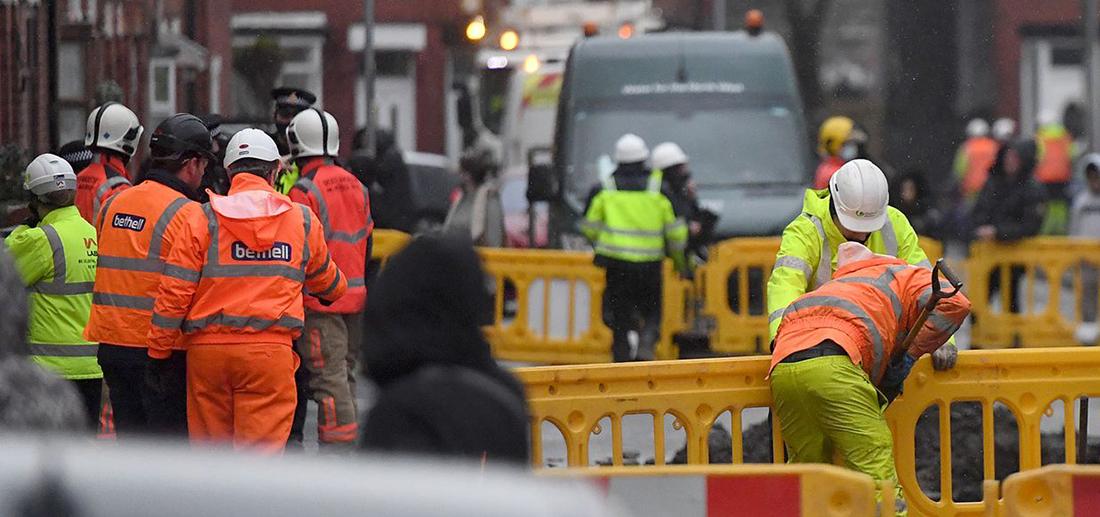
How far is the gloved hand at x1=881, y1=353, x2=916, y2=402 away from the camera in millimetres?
7414

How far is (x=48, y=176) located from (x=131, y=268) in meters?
0.69

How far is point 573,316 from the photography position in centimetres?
1582

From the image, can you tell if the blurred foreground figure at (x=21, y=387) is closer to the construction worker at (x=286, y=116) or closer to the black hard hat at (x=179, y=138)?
the black hard hat at (x=179, y=138)

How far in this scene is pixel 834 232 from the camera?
796 cm

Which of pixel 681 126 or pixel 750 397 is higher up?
pixel 681 126

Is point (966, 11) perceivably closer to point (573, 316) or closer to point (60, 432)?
point (573, 316)

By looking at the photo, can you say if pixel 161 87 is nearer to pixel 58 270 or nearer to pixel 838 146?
pixel 838 146

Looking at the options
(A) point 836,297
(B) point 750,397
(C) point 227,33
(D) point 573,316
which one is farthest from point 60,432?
(C) point 227,33

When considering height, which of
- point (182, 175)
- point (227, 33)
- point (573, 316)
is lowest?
point (573, 316)

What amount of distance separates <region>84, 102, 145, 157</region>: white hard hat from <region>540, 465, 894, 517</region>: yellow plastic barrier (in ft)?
14.1

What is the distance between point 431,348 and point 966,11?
36.7m

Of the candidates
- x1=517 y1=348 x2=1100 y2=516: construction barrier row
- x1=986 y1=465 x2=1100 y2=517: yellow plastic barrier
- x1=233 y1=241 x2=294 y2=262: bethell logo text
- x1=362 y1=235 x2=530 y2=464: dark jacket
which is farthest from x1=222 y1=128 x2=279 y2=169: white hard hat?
x1=362 y1=235 x2=530 y2=464: dark jacket

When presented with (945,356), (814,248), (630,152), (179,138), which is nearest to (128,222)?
(179,138)

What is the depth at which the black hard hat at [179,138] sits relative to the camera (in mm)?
8250
